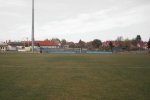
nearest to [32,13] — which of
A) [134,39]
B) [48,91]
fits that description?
[48,91]

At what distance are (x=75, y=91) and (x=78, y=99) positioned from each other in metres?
1.51

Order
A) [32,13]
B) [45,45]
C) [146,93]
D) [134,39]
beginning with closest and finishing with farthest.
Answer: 1. [146,93]
2. [32,13]
3. [45,45]
4. [134,39]

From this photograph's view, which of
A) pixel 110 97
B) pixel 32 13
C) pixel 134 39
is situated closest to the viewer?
pixel 110 97

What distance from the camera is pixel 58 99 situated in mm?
8305

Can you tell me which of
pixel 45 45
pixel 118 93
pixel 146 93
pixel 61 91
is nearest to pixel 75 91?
pixel 61 91

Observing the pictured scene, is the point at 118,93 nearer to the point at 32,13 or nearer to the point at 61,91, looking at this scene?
the point at 61,91

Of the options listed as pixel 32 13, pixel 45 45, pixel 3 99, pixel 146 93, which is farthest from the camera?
pixel 45 45

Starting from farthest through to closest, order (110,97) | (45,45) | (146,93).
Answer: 1. (45,45)
2. (146,93)
3. (110,97)

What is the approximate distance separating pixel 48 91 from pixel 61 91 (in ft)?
1.46

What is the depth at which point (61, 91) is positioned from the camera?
32.2 feet

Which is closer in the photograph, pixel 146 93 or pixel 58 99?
pixel 58 99

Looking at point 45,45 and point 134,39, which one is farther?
point 134,39

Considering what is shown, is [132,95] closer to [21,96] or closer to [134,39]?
[21,96]

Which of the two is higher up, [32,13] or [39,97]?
[32,13]
